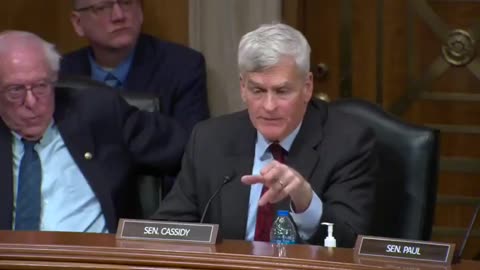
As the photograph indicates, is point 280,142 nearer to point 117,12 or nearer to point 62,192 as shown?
point 62,192

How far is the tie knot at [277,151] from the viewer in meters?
3.40

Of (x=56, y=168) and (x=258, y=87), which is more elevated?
(x=258, y=87)

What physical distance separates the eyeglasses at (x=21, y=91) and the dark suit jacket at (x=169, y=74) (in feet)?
2.59

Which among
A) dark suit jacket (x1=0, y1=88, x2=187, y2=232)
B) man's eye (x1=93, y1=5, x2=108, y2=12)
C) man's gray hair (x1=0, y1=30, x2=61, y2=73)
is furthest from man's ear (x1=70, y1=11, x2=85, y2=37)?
man's gray hair (x1=0, y1=30, x2=61, y2=73)

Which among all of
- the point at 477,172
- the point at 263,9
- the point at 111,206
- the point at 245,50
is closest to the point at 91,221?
the point at 111,206

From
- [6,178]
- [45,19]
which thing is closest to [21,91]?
[6,178]

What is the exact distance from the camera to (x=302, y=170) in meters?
3.33

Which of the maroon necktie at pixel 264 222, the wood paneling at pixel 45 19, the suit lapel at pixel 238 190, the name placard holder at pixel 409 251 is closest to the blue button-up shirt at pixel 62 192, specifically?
the suit lapel at pixel 238 190

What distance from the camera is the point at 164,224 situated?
2877 mm

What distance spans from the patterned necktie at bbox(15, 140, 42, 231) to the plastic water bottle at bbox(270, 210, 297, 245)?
0.89 m

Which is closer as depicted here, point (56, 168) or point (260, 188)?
point (260, 188)

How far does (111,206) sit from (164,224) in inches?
34.6

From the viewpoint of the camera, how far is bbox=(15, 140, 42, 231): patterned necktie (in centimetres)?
368

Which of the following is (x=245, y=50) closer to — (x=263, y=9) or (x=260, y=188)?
(x=260, y=188)
